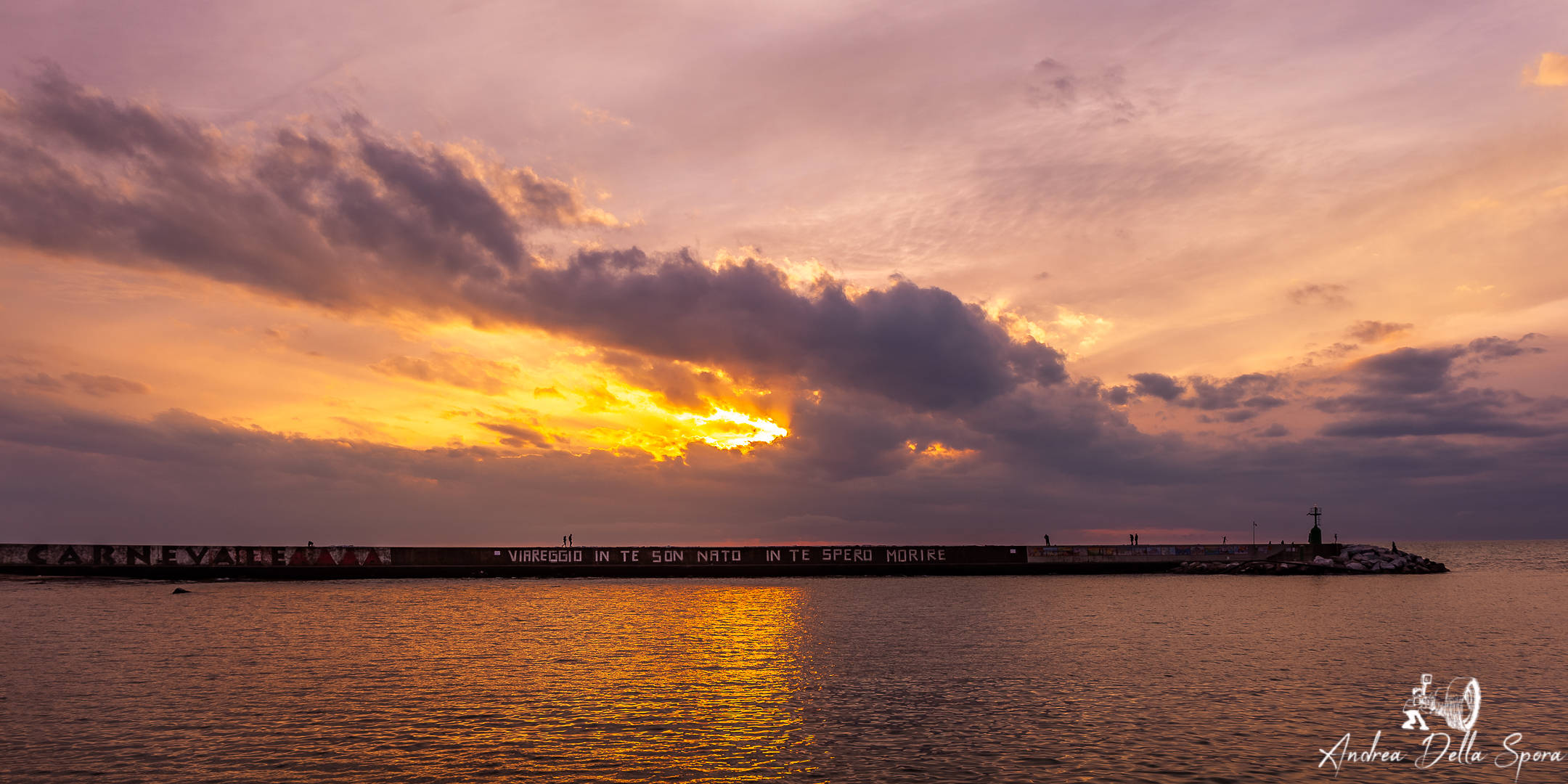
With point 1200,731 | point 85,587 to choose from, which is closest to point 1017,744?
point 1200,731

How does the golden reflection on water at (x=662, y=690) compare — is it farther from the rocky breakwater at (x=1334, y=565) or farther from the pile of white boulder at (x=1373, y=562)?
the pile of white boulder at (x=1373, y=562)

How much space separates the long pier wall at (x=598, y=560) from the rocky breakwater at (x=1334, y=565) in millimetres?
1116

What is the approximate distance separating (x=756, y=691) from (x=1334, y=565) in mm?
111803

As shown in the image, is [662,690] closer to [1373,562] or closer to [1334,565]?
[1334,565]

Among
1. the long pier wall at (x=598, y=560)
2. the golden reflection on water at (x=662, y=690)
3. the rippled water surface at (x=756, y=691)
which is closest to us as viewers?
the rippled water surface at (x=756, y=691)

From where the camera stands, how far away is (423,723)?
26.1 metres

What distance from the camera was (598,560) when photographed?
4695 inches

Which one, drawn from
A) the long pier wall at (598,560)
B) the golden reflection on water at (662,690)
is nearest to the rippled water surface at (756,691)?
the golden reflection on water at (662,690)

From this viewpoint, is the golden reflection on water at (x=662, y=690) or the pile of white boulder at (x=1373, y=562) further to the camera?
the pile of white boulder at (x=1373, y=562)

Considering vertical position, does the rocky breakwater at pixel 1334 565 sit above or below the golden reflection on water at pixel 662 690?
below

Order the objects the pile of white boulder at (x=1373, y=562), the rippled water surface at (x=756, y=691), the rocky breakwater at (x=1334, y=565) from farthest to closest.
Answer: the pile of white boulder at (x=1373, y=562)
the rocky breakwater at (x=1334, y=565)
the rippled water surface at (x=756, y=691)

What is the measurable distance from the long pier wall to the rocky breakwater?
1.12m

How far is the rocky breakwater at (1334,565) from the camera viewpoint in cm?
11606

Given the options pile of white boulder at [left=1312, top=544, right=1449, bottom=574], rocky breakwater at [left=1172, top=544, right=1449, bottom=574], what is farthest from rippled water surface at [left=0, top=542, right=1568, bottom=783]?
pile of white boulder at [left=1312, top=544, right=1449, bottom=574]
